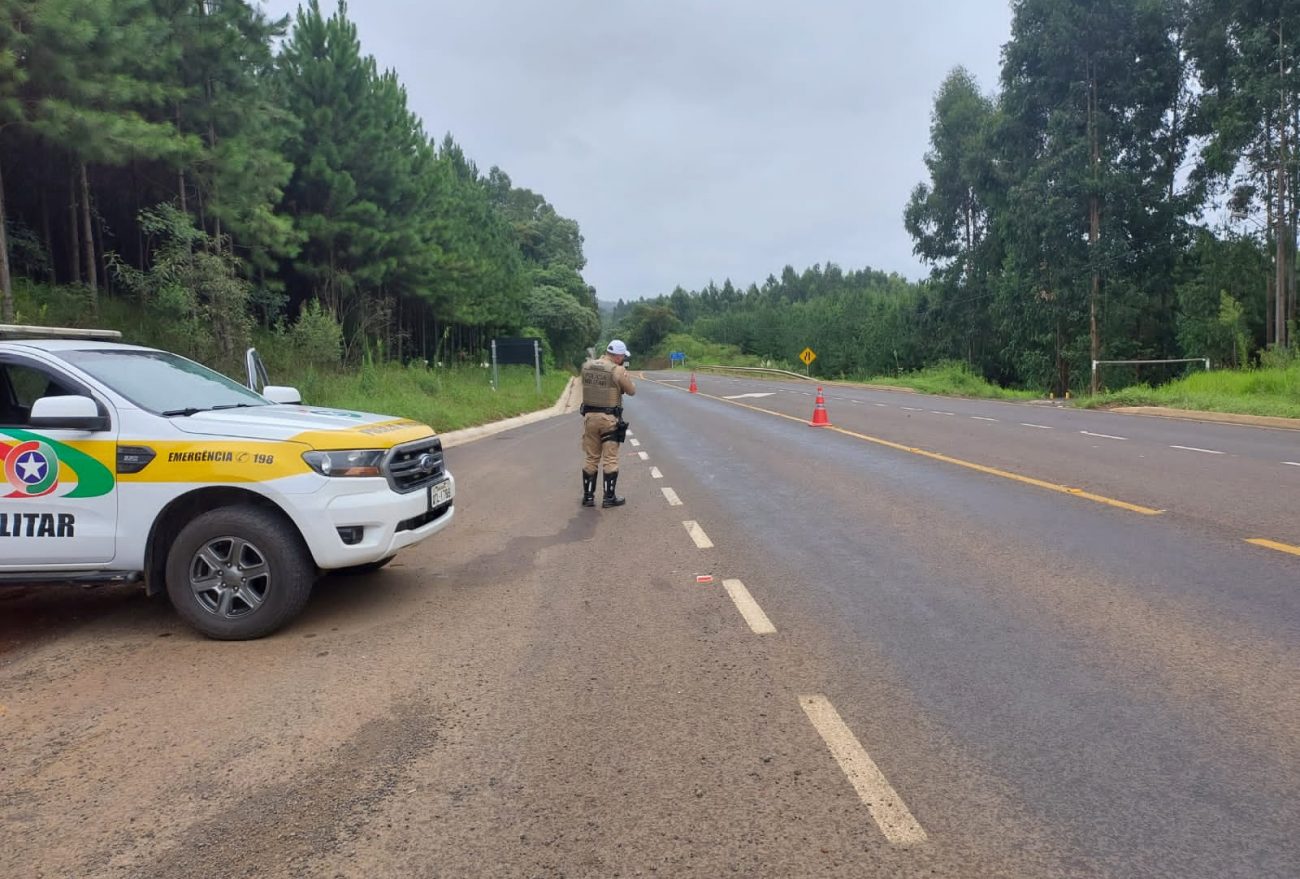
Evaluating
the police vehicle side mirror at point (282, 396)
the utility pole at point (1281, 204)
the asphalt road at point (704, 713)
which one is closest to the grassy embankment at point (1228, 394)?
the utility pole at point (1281, 204)

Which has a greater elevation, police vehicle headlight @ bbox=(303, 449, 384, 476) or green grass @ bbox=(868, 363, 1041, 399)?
police vehicle headlight @ bbox=(303, 449, 384, 476)

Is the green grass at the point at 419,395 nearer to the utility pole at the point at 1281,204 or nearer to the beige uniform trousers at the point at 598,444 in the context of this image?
the beige uniform trousers at the point at 598,444

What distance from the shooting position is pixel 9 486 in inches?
204

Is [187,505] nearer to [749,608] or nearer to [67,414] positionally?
[67,414]

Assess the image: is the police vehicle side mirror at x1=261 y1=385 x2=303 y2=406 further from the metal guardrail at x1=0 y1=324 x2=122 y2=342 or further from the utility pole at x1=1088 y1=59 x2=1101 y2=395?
the utility pole at x1=1088 y1=59 x2=1101 y2=395

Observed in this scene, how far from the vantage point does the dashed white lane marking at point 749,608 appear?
5.26m

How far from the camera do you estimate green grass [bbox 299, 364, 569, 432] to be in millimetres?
20047

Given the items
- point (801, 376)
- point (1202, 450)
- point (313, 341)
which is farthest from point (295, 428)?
point (801, 376)

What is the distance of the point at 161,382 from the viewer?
19.6 feet

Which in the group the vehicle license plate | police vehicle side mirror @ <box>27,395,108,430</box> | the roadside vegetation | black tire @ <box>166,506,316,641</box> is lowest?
black tire @ <box>166,506,316,641</box>

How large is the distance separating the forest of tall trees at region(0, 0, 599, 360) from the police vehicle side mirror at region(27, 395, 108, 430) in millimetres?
10184

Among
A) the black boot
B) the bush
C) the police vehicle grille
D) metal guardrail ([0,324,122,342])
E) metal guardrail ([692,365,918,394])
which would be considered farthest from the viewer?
metal guardrail ([692,365,918,394])

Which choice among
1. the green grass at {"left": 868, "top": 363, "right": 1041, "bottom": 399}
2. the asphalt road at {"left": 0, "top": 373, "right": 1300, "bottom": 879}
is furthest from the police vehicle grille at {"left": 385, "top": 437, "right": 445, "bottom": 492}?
the green grass at {"left": 868, "top": 363, "right": 1041, "bottom": 399}

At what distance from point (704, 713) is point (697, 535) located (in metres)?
4.22
